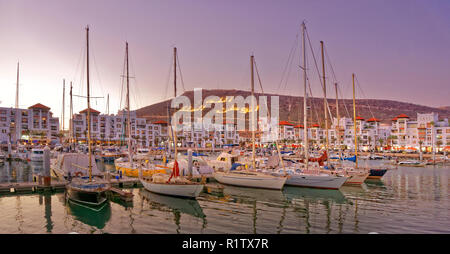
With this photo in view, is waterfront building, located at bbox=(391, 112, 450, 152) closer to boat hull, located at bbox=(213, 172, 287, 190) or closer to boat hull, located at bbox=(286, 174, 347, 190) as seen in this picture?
boat hull, located at bbox=(286, 174, 347, 190)

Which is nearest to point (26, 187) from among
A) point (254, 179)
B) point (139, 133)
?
point (254, 179)

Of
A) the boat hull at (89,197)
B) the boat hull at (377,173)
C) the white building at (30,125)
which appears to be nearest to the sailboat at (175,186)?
the boat hull at (89,197)

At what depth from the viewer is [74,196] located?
22.4 metres

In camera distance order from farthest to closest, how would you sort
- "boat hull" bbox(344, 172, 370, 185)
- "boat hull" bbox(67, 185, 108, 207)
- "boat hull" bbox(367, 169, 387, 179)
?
"boat hull" bbox(367, 169, 387, 179)
"boat hull" bbox(344, 172, 370, 185)
"boat hull" bbox(67, 185, 108, 207)

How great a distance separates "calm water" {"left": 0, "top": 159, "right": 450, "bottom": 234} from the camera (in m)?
17.3

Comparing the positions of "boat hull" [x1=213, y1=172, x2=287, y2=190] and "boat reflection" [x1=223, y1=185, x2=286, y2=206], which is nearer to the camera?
"boat reflection" [x1=223, y1=185, x2=286, y2=206]

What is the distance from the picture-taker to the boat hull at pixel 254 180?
29.1m

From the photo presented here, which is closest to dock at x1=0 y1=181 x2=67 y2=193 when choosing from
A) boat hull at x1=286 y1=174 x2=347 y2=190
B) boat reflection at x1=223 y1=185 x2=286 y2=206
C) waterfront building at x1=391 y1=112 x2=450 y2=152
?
boat reflection at x1=223 y1=185 x2=286 y2=206

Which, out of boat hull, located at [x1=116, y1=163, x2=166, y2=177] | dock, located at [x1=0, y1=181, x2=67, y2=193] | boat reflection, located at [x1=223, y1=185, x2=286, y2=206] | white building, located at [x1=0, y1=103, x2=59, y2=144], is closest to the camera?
boat reflection, located at [x1=223, y1=185, x2=286, y2=206]

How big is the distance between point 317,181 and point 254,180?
21.9 feet

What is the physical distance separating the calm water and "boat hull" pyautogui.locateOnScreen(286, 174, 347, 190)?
2028mm

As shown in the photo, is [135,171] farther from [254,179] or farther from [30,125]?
[30,125]
